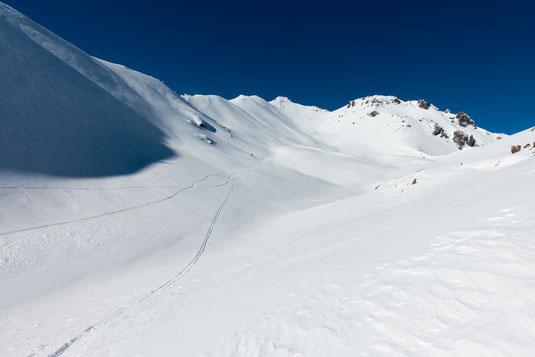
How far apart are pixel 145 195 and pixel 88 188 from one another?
3517mm

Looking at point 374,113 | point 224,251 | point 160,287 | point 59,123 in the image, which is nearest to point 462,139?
point 374,113

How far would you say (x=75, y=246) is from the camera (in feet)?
37.7

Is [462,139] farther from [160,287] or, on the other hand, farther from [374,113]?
[160,287]

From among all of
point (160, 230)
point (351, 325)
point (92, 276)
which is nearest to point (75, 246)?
point (92, 276)

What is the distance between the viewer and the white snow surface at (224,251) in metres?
3.17

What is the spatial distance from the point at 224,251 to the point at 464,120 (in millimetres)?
123982

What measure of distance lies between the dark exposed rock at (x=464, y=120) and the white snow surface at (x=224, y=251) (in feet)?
332

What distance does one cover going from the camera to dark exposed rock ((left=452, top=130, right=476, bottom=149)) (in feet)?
273

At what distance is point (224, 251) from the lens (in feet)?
41.5

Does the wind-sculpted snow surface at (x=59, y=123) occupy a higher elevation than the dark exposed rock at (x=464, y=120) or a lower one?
lower

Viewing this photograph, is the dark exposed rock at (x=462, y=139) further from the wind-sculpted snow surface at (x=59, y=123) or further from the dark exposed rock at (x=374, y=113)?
the wind-sculpted snow surface at (x=59, y=123)

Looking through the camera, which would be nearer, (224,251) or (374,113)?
(224,251)

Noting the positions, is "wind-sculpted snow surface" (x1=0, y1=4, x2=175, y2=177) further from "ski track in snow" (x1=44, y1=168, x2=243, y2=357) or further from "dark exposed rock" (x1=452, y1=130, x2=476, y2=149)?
"dark exposed rock" (x1=452, y1=130, x2=476, y2=149)

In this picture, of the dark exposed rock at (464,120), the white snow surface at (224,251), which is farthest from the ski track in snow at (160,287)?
the dark exposed rock at (464,120)
